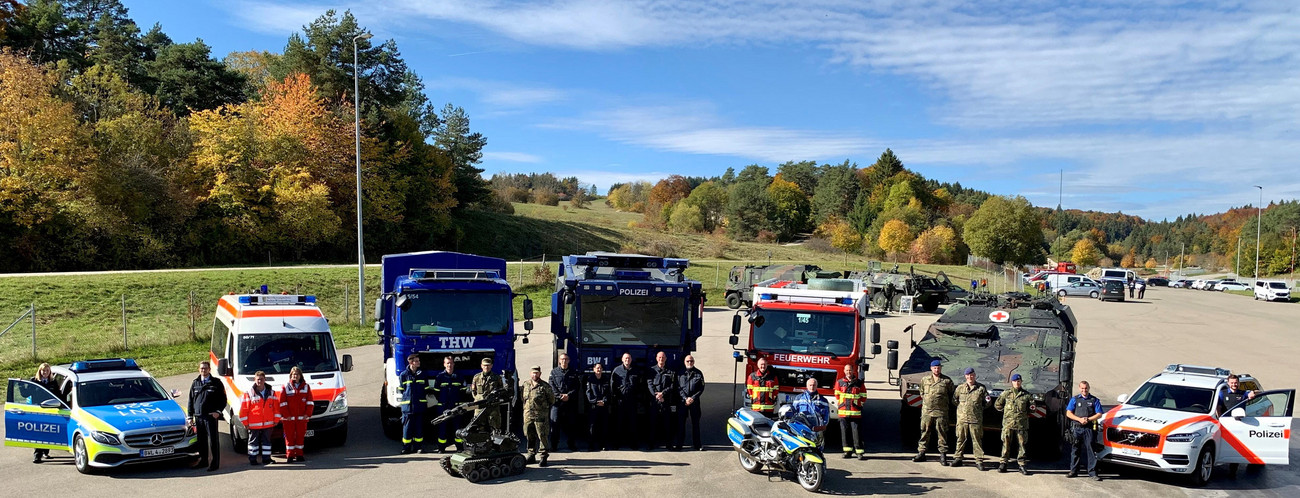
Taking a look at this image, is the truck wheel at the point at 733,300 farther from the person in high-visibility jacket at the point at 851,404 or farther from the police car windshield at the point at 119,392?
the police car windshield at the point at 119,392

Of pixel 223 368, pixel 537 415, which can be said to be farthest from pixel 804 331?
pixel 223 368

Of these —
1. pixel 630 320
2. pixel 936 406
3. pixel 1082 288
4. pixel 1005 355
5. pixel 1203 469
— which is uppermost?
pixel 630 320

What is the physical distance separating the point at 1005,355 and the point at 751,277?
24545 millimetres

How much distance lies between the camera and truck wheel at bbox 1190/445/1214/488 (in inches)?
438

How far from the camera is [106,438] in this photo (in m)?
10.9

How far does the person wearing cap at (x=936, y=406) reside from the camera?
39.5ft

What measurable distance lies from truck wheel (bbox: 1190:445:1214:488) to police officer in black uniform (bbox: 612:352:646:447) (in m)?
7.70

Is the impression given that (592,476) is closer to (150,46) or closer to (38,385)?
(38,385)

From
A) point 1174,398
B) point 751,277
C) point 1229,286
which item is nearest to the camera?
point 1174,398

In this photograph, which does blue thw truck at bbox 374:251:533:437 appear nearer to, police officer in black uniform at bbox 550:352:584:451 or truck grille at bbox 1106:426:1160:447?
police officer in black uniform at bbox 550:352:584:451

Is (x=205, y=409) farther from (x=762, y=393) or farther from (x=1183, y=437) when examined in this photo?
(x=1183, y=437)

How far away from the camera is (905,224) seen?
9119cm

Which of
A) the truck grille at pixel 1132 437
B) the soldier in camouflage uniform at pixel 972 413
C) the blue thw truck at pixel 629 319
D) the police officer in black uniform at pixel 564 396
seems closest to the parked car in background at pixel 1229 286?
the truck grille at pixel 1132 437

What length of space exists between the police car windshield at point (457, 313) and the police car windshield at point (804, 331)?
163 inches
